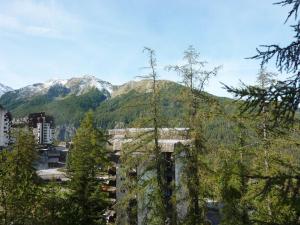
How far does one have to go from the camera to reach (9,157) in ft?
78.8

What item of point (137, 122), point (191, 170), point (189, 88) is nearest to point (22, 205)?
point (137, 122)

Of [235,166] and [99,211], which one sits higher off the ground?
[235,166]

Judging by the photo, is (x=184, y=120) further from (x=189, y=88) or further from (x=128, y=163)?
(x=128, y=163)

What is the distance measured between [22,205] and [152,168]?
764 centimetres

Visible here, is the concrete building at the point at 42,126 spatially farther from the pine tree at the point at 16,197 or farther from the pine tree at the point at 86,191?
the pine tree at the point at 16,197

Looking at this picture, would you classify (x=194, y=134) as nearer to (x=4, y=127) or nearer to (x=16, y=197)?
(x=16, y=197)

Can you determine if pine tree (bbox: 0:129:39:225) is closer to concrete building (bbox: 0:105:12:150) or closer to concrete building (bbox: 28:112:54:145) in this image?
concrete building (bbox: 0:105:12:150)

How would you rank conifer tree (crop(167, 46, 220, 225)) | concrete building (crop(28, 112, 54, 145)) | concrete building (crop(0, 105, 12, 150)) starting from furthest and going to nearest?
concrete building (crop(28, 112, 54, 145)) → concrete building (crop(0, 105, 12, 150)) → conifer tree (crop(167, 46, 220, 225))

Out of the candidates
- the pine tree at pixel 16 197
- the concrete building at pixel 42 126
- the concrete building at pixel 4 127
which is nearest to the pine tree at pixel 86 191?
the pine tree at pixel 16 197

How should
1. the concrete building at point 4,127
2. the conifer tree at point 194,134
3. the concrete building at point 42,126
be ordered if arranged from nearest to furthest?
the conifer tree at point 194,134 < the concrete building at point 4,127 < the concrete building at point 42,126

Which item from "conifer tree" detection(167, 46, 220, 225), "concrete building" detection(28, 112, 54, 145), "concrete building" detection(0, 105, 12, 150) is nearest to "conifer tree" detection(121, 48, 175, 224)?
"conifer tree" detection(167, 46, 220, 225)

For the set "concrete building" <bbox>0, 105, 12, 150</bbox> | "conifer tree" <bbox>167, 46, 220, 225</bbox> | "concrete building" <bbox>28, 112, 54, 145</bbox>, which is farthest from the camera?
"concrete building" <bbox>28, 112, 54, 145</bbox>

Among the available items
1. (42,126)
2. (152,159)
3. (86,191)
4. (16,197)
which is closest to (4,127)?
(42,126)

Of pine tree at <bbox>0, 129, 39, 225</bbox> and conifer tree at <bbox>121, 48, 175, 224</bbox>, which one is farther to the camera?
pine tree at <bbox>0, 129, 39, 225</bbox>
